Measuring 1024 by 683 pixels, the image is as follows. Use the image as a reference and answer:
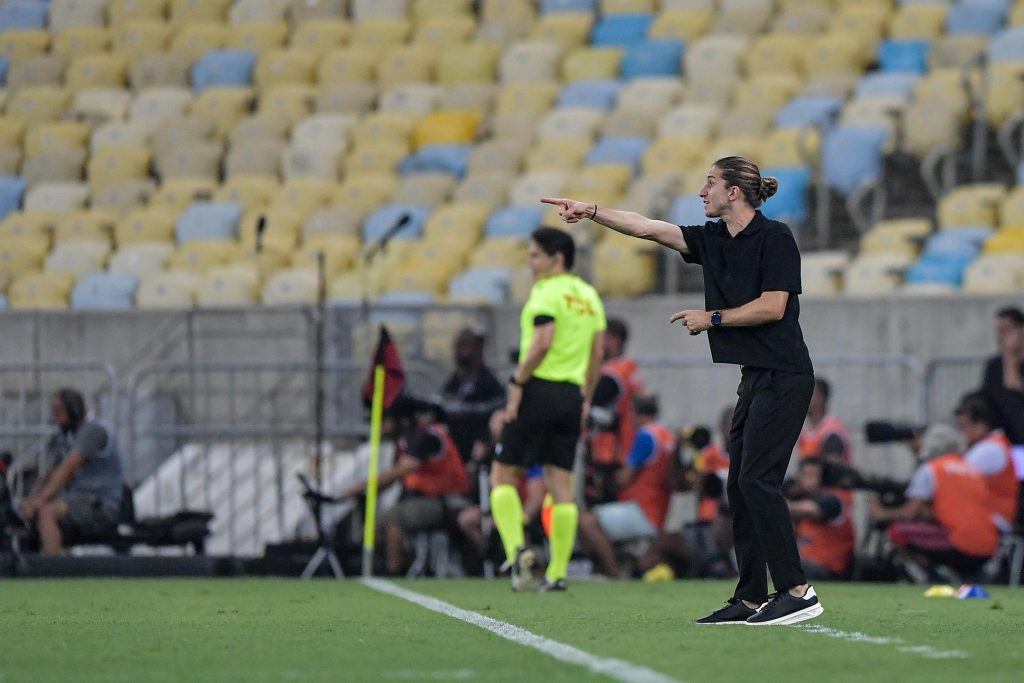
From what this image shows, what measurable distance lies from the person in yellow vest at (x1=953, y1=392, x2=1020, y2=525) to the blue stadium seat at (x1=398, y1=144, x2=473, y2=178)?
29.5 ft

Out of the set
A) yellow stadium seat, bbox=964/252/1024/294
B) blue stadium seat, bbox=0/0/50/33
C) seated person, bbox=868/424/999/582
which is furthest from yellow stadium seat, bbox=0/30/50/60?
seated person, bbox=868/424/999/582

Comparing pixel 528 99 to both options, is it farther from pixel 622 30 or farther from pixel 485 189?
pixel 485 189

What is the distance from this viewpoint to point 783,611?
7.68 m

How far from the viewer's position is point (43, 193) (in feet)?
72.6

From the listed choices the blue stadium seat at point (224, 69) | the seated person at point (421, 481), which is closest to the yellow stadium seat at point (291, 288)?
the seated person at point (421, 481)

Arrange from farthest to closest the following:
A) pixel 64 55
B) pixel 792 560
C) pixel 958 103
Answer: pixel 64 55 → pixel 958 103 → pixel 792 560

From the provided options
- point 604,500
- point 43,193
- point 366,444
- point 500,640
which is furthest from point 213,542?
point 500,640

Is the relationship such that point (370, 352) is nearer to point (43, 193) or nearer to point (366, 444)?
point (366, 444)

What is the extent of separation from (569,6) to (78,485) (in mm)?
11255

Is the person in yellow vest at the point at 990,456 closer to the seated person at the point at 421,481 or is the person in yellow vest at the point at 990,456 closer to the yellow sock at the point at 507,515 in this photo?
the seated person at the point at 421,481

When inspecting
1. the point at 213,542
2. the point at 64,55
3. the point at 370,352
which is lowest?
the point at 213,542

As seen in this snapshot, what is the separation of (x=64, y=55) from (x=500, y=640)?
1929 cm

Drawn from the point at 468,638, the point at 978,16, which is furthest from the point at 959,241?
the point at 468,638

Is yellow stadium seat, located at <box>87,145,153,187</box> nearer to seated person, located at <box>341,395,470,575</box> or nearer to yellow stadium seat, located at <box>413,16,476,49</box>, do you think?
yellow stadium seat, located at <box>413,16,476,49</box>
